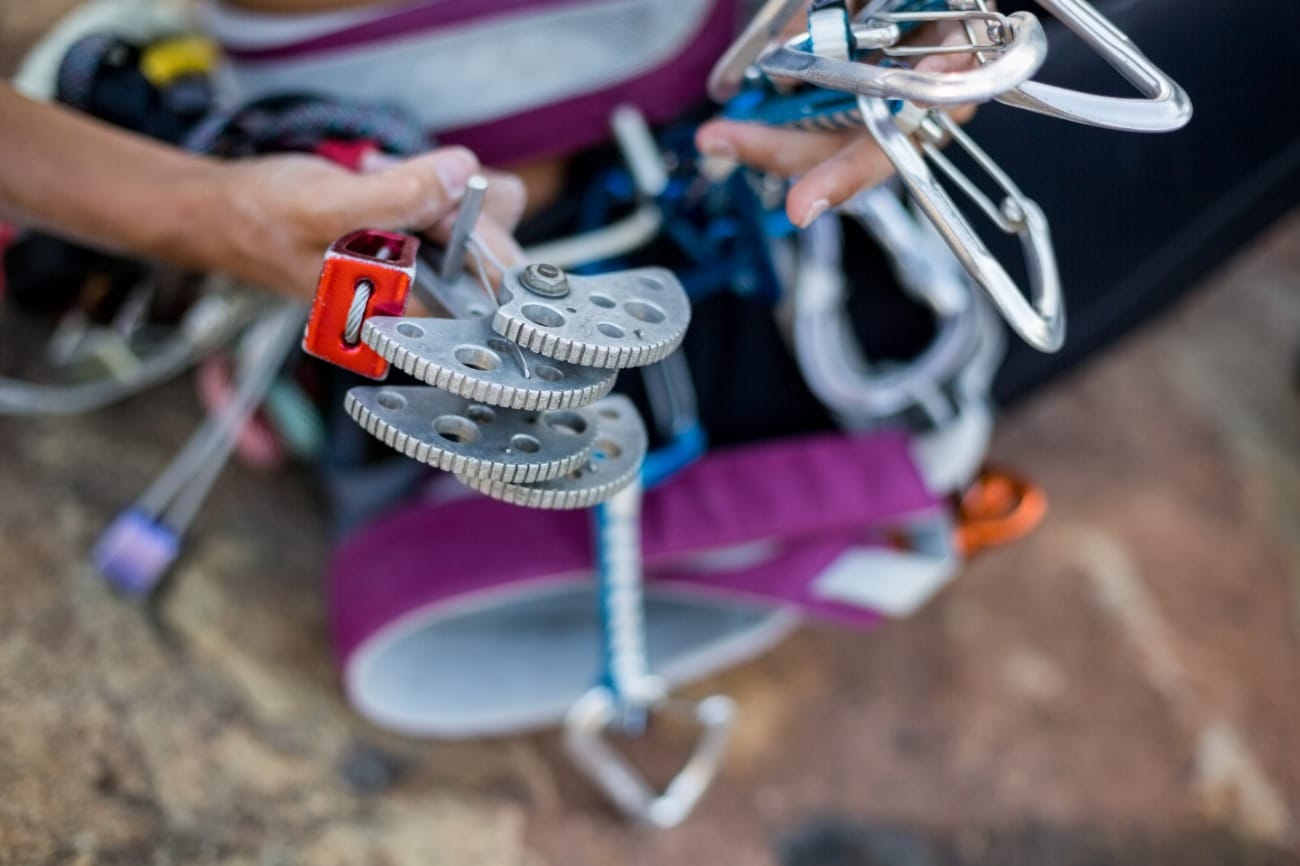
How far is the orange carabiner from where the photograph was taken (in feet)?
2.31

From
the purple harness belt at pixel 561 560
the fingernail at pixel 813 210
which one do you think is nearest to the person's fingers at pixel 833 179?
the fingernail at pixel 813 210

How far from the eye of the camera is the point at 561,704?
0.70 meters

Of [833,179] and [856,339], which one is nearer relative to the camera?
[833,179]

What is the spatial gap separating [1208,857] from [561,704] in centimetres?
42

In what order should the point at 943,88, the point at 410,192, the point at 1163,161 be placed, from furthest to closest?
the point at 1163,161 < the point at 410,192 < the point at 943,88

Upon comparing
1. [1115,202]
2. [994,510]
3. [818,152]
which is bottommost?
[994,510]

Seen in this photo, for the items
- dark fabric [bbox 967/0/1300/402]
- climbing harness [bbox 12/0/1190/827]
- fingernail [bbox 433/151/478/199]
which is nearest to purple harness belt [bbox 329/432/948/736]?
climbing harness [bbox 12/0/1190/827]

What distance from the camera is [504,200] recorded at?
1.56ft

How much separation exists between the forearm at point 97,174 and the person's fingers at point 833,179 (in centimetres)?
27

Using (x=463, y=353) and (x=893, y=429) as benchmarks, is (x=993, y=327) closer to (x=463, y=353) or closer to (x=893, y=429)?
(x=893, y=429)

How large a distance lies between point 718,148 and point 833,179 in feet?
0.25

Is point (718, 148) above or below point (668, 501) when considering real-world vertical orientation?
above

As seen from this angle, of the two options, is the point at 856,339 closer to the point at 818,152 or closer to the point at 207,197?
the point at 818,152

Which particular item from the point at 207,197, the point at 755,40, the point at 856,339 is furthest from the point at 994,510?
the point at 207,197
